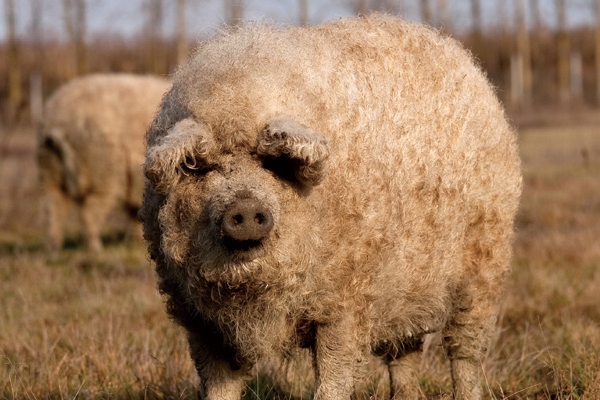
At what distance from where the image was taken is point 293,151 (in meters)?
2.91

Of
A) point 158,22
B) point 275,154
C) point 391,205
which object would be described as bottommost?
point 391,205

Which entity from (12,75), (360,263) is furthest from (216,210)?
(12,75)

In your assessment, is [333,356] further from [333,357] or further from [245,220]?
[245,220]

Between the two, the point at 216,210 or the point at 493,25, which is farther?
the point at 493,25

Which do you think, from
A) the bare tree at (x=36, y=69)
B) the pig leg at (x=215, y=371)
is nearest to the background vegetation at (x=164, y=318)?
the pig leg at (x=215, y=371)

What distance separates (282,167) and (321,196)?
22 centimetres

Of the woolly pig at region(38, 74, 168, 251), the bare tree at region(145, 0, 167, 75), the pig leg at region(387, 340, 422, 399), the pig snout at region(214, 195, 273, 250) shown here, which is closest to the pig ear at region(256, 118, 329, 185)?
the pig snout at region(214, 195, 273, 250)

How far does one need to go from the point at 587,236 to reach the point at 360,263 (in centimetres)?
574

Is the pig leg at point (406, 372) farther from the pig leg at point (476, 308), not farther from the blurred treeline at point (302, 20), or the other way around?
the blurred treeline at point (302, 20)

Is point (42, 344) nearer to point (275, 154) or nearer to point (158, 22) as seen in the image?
point (275, 154)

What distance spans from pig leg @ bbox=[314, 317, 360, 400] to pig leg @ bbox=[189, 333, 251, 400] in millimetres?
372

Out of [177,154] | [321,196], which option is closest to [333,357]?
[321,196]

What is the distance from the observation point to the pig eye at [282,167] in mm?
3041

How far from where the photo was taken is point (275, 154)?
2.98m
